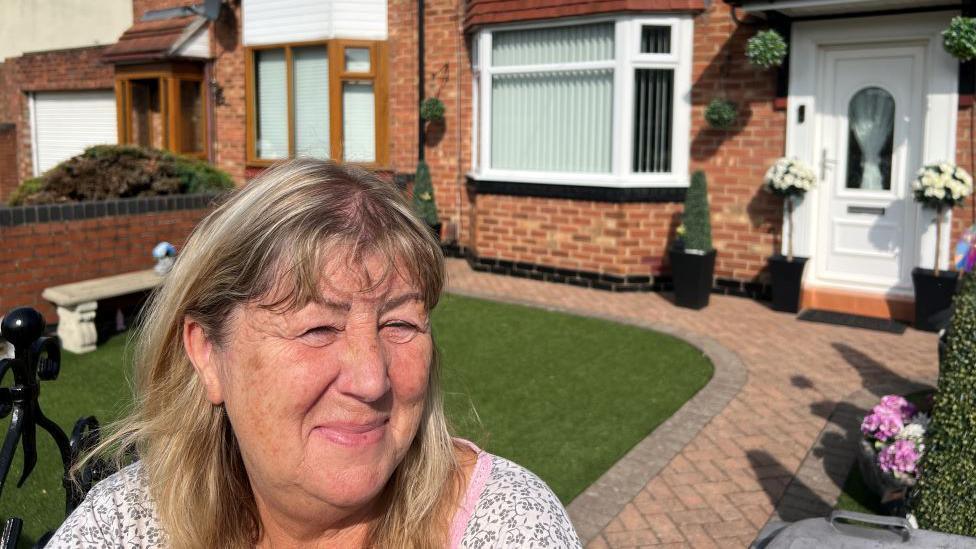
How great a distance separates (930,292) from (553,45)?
5050 mm

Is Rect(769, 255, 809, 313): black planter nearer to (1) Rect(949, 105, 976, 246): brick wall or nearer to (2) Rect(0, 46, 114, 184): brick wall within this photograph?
(1) Rect(949, 105, 976, 246): brick wall

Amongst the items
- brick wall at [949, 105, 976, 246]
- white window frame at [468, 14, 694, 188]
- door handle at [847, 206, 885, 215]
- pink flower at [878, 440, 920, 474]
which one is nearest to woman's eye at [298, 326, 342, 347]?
pink flower at [878, 440, 920, 474]

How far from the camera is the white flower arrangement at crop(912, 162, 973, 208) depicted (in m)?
7.52

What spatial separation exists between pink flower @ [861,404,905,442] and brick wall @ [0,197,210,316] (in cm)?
636

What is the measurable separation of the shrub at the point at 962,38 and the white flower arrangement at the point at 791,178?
5.47 ft

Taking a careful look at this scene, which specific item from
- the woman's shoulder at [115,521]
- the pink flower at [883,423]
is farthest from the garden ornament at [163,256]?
the woman's shoulder at [115,521]

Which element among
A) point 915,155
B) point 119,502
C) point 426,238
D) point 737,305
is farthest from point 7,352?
point 915,155

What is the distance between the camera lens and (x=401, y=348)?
1565 mm

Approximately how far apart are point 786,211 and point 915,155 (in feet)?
4.24

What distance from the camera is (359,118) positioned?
12.6 meters

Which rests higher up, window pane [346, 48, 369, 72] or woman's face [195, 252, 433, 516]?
window pane [346, 48, 369, 72]

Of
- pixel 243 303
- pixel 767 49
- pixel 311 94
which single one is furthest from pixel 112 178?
pixel 243 303

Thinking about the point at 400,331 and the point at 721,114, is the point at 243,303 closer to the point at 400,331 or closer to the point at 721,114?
the point at 400,331

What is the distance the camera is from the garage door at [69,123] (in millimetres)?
16703
